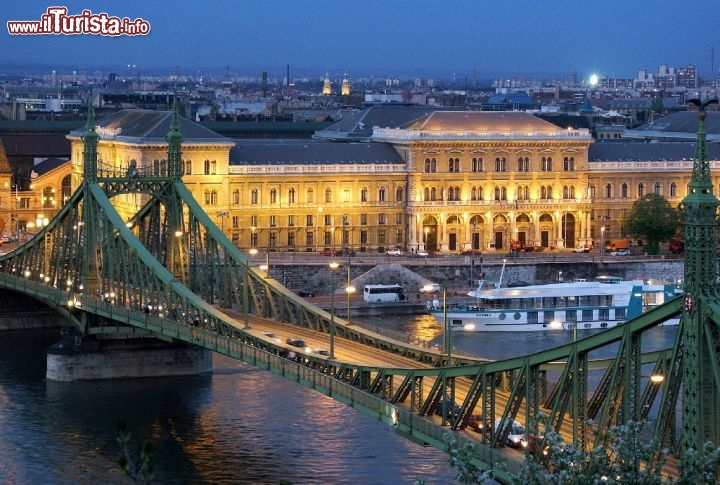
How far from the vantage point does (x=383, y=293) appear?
92000 mm

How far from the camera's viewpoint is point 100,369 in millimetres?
68938

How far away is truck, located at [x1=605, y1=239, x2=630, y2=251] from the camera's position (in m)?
106

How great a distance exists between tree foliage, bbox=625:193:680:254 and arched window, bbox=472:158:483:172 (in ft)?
24.2

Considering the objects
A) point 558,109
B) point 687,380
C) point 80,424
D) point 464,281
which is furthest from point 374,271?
point 558,109

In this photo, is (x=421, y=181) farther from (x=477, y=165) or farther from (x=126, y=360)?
(x=126, y=360)

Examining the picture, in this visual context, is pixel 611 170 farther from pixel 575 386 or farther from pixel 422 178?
pixel 575 386

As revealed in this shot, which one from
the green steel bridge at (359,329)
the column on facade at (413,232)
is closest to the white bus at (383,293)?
the column on facade at (413,232)

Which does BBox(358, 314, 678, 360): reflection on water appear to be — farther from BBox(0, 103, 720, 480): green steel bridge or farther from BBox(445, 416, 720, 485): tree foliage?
BBox(445, 416, 720, 485): tree foliage

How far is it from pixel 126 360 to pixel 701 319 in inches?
1353

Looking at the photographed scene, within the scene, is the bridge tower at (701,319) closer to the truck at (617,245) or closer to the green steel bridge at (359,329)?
the green steel bridge at (359,329)

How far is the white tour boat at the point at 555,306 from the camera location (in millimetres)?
85125

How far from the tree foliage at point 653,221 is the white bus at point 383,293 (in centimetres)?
1486

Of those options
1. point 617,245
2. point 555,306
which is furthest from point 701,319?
point 617,245

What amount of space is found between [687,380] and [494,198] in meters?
70.2
